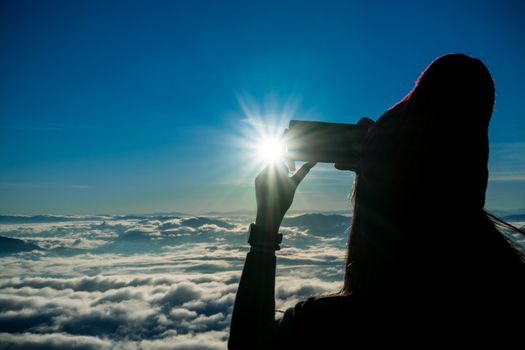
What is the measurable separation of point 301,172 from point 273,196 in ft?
1.38

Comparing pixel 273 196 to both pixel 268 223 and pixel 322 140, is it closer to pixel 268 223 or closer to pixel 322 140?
pixel 268 223

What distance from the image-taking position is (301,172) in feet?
9.56

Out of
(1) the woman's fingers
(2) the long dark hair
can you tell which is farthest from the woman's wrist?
(2) the long dark hair

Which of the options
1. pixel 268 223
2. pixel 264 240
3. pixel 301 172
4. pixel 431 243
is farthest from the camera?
pixel 301 172

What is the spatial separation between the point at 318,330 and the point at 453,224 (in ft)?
2.98

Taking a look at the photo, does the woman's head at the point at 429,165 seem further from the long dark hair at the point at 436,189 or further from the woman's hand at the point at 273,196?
the woman's hand at the point at 273,196

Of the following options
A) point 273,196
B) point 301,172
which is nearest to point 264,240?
point 273,196

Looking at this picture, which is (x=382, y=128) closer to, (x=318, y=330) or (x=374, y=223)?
(x=374, y=223)

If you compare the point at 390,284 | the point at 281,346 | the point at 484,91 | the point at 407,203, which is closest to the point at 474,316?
the point at 390,284

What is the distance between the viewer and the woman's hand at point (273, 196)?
2641 millimetres

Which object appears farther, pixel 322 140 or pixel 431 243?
pixel 322 140

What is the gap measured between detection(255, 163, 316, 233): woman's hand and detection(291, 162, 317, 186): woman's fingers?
0.08m

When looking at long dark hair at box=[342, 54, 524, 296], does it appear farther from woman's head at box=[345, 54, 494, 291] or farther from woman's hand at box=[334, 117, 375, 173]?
woman's hand at box=[334, 117, 375, 173]

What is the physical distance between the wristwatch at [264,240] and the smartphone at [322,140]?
97 cm
